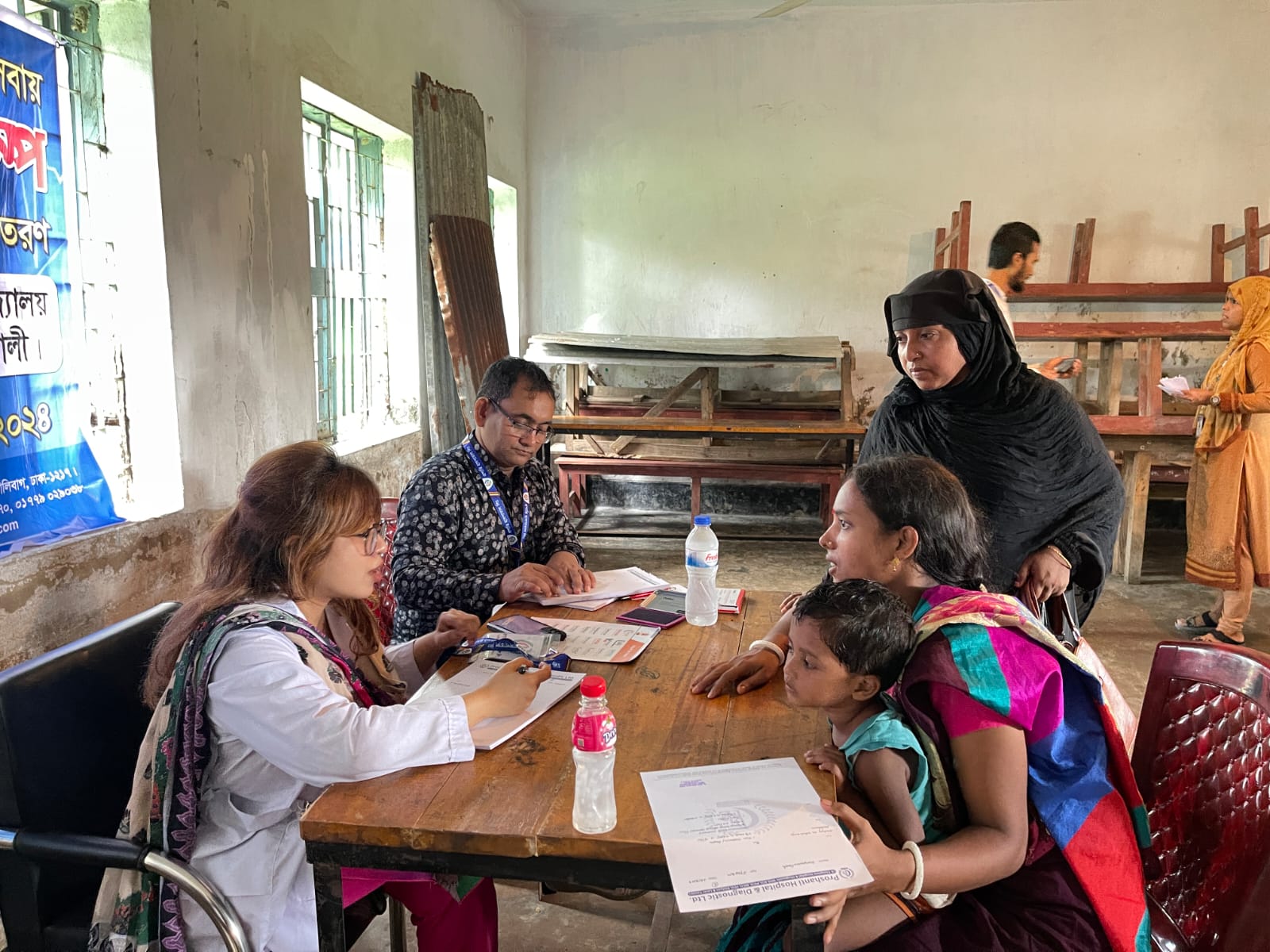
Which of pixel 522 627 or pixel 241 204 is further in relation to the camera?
pixel 241 204

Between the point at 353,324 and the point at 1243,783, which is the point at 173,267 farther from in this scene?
the point at 1243,783

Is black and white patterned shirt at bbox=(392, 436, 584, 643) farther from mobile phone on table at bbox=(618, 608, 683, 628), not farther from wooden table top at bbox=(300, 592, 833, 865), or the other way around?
wooden table top at bbox=(300, 592, 833, 865)

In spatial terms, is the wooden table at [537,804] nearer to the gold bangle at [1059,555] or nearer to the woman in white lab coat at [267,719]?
the woman in white lab coat at [267,719]

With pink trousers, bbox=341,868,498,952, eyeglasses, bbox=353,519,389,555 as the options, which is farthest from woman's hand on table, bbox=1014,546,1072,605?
eyeglasses, bbox=353,519,389,555

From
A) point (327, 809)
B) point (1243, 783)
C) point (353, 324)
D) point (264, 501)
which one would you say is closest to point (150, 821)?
point (327, 809)

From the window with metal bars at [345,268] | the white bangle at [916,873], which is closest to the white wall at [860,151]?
the window with metal bars at [345,268]

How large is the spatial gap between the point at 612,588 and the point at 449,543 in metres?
0.45

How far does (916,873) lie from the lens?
1147mm

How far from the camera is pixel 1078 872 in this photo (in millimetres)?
1271

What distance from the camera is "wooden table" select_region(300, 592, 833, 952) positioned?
Result: 1134 mm

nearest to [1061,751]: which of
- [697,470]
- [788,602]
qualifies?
[788,602]

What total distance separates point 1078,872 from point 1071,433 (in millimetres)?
1209

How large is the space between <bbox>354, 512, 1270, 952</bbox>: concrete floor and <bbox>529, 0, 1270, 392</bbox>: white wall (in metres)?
1.72

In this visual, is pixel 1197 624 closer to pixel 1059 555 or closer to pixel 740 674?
pixel 1059 555
